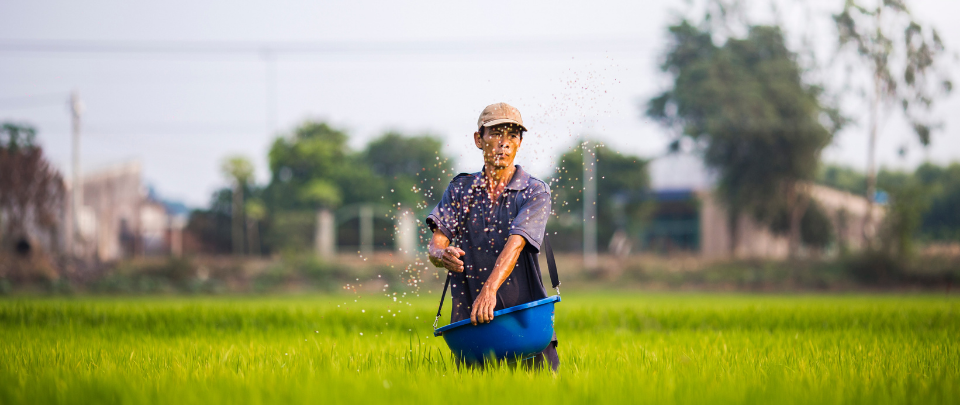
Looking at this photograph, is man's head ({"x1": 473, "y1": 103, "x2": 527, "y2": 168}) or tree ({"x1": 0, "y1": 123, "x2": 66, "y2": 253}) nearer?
man's head ({"x1": 473, "y1": 103, "x2": 527, "y2": 168})

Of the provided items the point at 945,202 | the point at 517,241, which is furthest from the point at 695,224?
the point at 517,241

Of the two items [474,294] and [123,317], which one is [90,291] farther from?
Result: [474,294]

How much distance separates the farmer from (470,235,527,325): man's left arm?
0.09 feet

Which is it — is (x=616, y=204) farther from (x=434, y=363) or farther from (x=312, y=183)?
(x=434, y=363)

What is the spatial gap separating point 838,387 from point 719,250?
111 ft

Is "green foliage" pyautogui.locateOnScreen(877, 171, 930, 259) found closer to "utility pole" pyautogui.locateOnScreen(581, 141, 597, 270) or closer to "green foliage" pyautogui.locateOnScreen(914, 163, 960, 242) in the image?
"utility pole" pyautogui.locateOnScreen(581, 141, 597, 270)

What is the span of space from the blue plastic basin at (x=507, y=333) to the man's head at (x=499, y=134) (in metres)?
0.88

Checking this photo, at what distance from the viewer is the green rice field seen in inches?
126

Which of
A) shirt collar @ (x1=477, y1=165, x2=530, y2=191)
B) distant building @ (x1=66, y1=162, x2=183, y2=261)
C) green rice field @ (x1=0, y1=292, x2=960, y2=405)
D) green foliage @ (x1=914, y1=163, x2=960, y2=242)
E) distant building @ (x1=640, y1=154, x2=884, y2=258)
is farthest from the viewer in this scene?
green foliage @ (x1=914, y1=163, x2=960, y2=242)

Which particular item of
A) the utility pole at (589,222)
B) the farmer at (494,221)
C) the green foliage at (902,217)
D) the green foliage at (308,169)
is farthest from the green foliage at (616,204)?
the farmer at (494,221)

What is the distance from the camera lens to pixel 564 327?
801cm

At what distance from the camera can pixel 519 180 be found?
4125 millimetres

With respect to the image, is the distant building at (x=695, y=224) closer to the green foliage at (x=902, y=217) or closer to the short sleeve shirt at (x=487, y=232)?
the green foliage at (x=902, y=217)

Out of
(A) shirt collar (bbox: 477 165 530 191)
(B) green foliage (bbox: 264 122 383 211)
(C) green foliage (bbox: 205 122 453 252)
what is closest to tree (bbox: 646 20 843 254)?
(C) green foliage (bbox: 205 122 453 252)
